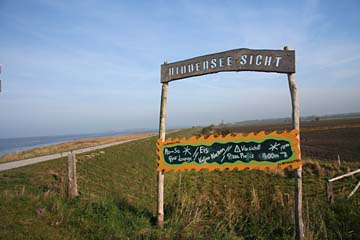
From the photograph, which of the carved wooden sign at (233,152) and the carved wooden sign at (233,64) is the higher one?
the carved wooden sign at (233,64)

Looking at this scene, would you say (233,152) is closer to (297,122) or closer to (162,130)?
(297,122)

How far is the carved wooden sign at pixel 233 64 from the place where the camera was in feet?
13.8

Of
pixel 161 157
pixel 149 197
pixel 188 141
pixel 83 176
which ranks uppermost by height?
pixel 188 141

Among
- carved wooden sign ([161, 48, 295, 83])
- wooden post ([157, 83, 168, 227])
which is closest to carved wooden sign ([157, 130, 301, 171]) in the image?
wooden post ([157, 83, 168, 227])

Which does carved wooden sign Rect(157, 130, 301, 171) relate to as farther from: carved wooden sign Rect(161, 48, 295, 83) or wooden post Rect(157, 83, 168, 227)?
carved wooden sign Rect(161, 48, 295, 83)

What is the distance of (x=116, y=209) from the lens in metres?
5.13

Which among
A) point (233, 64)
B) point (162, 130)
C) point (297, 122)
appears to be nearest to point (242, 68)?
point (233, 64)

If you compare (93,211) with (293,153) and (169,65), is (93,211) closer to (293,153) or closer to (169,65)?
(169,65)

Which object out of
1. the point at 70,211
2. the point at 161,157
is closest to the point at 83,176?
the point at 70,211

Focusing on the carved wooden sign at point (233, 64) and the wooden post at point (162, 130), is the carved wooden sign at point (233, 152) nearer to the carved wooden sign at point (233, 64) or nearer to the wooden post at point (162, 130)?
the wooden post at point (162, 130)

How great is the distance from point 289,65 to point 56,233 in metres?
4.62

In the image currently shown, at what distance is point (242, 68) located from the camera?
452 cm

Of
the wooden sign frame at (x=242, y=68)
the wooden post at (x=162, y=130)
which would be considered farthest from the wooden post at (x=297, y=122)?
the wooden post at (x=162, y=130)

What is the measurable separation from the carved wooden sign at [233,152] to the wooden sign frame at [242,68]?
0.20m
